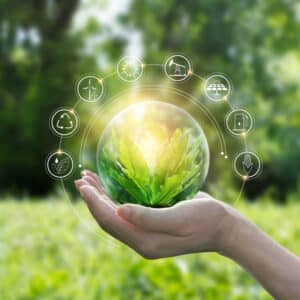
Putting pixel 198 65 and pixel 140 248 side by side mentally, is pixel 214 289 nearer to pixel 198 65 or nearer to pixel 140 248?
→ pixel 140 248

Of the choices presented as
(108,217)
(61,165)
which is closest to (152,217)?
(108,217)

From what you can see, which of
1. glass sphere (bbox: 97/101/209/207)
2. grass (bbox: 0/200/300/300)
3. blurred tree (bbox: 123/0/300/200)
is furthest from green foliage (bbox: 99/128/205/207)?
blurred tree (bbox: 123/0/300/200)

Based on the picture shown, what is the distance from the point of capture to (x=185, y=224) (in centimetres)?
161

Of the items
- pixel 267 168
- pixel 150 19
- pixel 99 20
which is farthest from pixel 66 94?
pixel 267 168

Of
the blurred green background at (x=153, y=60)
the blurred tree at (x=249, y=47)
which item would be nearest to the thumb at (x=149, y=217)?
the blurred green background at (x=153, y=60)

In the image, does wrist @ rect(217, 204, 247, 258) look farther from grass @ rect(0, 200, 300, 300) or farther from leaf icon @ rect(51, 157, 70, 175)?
grass @ rect(0, 200, 300, 300)

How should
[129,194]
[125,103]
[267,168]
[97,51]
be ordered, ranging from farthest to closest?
[267,168] → [97,51] → [125,103] → [129,194]

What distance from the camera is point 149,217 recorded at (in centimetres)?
154

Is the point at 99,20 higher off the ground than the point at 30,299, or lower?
lower

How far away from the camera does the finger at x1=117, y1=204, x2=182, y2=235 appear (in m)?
1.52

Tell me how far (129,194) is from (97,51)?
34.9 feet

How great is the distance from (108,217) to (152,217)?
0.42ft

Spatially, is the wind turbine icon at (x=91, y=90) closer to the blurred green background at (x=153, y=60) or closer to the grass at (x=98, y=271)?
the grass at (x=98, y=271)

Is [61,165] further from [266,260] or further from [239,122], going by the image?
[266,260]
